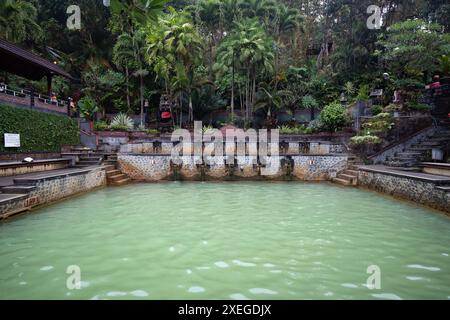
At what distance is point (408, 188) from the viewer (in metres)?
10.8

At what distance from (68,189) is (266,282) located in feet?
31.9

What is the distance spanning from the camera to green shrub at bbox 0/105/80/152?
14180 millimetres

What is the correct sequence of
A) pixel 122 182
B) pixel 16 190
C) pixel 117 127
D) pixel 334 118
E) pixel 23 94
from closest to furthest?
pixel 16 190, pixel 122 182, pixel 23 94, pixel 334 118, pixel 117 127

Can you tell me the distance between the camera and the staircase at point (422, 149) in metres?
14.1

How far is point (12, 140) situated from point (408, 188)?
16477mm

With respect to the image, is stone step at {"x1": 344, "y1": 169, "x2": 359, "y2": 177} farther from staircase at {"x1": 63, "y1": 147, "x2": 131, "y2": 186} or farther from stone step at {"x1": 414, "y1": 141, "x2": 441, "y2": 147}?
staircase at {"x1": 63, "y1": 147, "x2": 131, "y2": 186}

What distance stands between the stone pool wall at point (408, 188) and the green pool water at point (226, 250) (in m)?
0.37

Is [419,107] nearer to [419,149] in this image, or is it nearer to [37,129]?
[419,149]

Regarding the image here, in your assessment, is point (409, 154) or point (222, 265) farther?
point (409, 154)

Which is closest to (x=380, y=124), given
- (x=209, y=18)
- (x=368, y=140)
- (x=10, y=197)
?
(x=368, y=140)

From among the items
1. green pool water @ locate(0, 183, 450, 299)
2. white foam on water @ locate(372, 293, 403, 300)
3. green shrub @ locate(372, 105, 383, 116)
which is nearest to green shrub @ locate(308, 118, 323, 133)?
green shrub @ locate(372, 105, 383, 116)

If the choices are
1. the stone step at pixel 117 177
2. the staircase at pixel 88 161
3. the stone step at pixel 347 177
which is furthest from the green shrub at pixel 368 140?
the staircase at pixel 88 161

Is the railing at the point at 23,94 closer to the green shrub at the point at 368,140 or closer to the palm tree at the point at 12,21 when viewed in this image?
the palm tree at the point at 12,21
